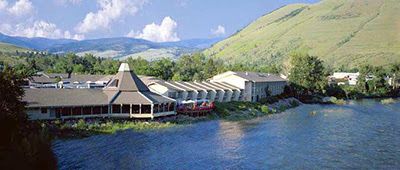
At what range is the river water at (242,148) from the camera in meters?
41.1

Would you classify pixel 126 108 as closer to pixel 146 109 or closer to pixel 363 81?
pixel 146 109

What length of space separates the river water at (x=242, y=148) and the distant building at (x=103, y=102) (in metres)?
6.01

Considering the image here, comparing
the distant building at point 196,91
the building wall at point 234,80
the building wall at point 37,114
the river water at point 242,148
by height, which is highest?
the building wall at point 234,80

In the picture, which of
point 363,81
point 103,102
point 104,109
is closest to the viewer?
point 103,102

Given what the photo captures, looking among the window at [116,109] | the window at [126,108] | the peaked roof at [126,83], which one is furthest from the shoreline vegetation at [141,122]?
the peaked roof at [126,83]

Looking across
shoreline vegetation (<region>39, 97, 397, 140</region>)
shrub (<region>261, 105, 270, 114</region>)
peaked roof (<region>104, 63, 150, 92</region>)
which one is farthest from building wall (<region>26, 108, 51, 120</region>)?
shrub (<region>261, 105, 270, 114</region>)

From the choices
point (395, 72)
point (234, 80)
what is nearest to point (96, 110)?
point (234, 80)

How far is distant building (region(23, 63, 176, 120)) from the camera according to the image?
188ft

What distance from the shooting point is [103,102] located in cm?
6159

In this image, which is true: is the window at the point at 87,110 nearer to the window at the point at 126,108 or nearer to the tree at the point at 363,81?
the window at the point at 126,108

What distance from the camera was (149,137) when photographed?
2108 inches

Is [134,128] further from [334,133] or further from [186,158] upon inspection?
[334,133]

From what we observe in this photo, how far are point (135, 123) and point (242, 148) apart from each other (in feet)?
58.5

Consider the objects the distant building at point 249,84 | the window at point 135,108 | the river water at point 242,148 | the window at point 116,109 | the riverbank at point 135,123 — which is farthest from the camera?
the distant building at point 249,84
